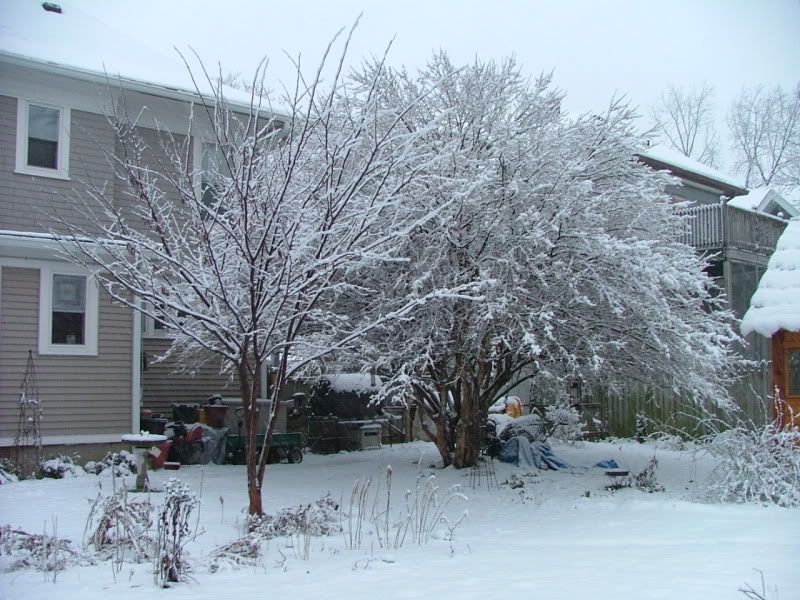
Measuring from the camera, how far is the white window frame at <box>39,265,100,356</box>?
1192 cm

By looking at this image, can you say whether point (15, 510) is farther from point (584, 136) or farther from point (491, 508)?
point (584, 136)

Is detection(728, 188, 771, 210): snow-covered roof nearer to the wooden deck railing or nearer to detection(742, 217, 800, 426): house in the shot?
the wooden deck railing

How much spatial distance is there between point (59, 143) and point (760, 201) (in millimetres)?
16093

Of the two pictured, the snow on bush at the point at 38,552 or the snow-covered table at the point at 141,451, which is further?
the snow-covered table at the point at 141,451

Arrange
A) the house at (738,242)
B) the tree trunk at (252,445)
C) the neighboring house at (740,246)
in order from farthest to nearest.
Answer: the house at (738,242), the neighboring house at (740,246), the tree trunk at (252,445)

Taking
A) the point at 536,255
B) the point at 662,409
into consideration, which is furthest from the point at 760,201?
the point at 536,255

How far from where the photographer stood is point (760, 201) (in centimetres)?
2008

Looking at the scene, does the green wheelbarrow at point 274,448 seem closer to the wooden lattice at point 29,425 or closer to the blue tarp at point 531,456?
the wooden lattice at point 29,425

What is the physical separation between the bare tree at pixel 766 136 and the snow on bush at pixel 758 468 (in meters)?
27.7

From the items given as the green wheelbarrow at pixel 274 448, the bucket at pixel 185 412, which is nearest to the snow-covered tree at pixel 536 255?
the green wheelbarrow at pixel 274 448

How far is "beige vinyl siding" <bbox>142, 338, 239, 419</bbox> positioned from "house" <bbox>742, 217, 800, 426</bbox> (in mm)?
8849

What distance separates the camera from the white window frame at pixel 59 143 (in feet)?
40.2

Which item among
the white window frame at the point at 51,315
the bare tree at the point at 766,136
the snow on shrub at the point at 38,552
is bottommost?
the snow on shrub at the point at 38,552

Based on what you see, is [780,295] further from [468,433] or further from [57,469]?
[57,469]
